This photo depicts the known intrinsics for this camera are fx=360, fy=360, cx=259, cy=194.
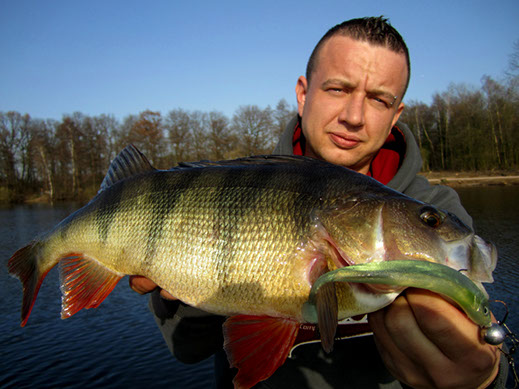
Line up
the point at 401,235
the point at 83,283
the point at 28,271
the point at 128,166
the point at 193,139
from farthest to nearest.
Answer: the point at 193,139
the point at 28,271
the point at 128,166
the point at 83,283
the point at 401,235

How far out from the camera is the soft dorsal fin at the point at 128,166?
102 inches

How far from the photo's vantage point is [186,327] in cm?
252

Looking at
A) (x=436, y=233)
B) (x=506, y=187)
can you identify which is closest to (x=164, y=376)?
(x=436, y=233)

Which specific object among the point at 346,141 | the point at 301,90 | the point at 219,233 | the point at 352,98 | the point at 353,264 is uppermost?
the point at 301,90

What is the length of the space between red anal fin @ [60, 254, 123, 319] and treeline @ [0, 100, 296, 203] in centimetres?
3749

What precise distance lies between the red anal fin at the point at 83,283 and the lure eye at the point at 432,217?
75.3 inches

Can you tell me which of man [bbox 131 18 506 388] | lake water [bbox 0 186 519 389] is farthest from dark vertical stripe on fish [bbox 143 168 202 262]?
lake water [bbox 0 186 519 389]

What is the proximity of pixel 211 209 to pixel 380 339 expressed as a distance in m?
1.07

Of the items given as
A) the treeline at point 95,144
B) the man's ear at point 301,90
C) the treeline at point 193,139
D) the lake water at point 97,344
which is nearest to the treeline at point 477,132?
the treeline at point 193,139

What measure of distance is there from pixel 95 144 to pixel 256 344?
53222 millimetres

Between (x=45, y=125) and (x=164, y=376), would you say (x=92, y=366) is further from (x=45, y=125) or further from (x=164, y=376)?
(x=45, y=125)

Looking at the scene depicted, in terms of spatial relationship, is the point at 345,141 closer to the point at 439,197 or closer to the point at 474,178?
the point at 439,197

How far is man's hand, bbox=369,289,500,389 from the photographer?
144 cm

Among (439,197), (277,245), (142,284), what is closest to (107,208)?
(142,284)
